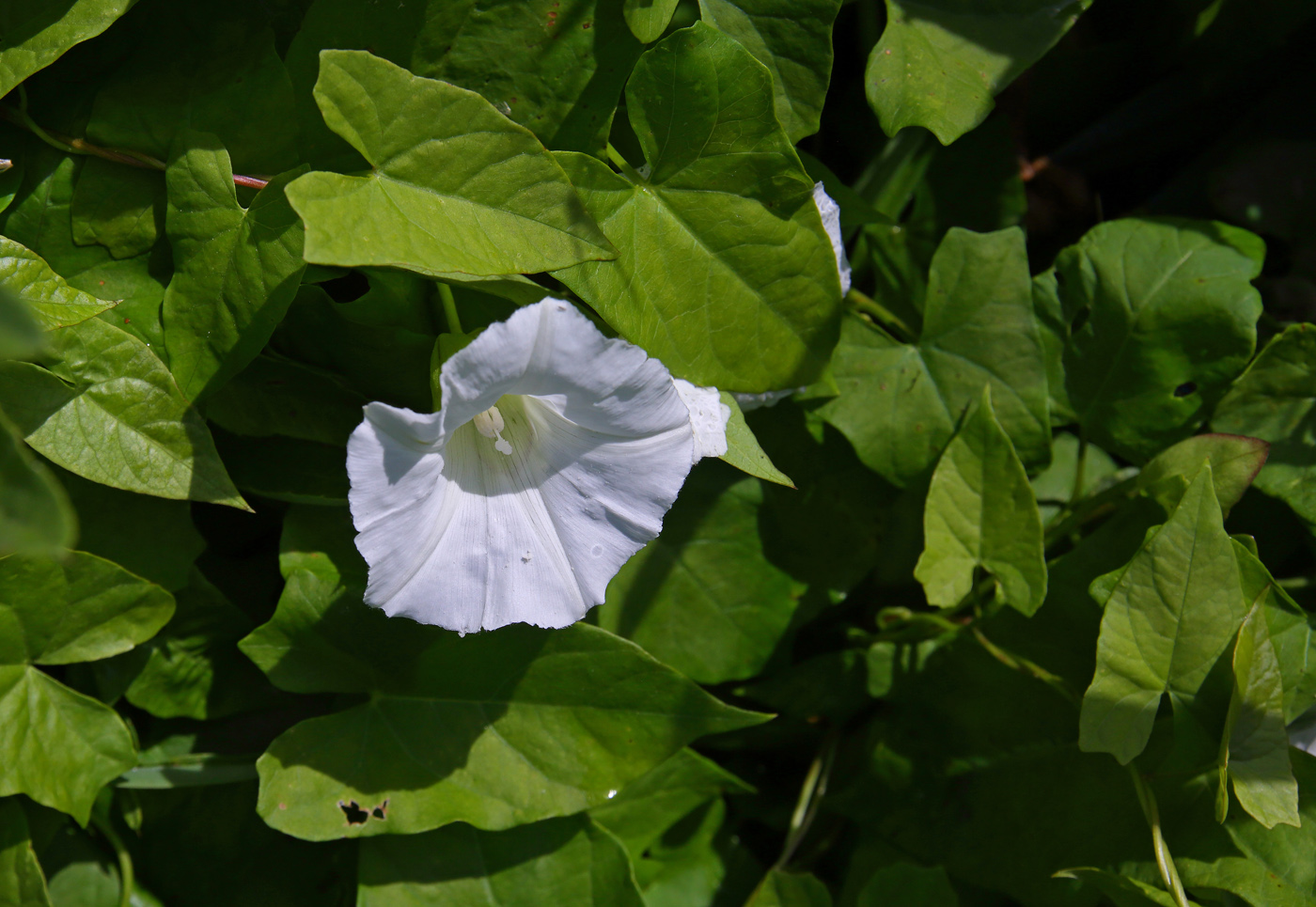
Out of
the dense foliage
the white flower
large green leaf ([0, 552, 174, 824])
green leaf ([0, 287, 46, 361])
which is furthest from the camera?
large green leaf ([0, 552, 174, 824])

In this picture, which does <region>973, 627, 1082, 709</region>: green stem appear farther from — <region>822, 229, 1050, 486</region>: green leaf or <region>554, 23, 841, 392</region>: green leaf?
<region>554, 23, 841, 392</region>: green leaf

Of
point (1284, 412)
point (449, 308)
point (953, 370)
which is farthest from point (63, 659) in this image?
point (1284, 412)

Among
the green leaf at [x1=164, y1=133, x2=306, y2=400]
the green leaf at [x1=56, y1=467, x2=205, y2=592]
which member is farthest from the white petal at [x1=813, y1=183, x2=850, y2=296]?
the green leaf at [x1=56, y1=467, x2=205, y2=592]

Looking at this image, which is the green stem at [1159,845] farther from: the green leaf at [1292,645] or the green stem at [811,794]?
the green stem at [811,794]

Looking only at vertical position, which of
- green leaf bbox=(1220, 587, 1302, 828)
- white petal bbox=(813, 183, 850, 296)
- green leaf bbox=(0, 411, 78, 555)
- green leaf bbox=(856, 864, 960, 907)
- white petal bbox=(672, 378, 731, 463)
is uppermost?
white petal bbox=(813, 183, 850, 296)

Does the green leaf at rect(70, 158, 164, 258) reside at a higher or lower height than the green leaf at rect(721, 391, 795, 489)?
higher

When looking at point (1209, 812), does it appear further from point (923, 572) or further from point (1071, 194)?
point (1071, 194)

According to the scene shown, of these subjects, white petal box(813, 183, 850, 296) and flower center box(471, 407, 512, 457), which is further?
white petal box(813, 183, 850, 296)
